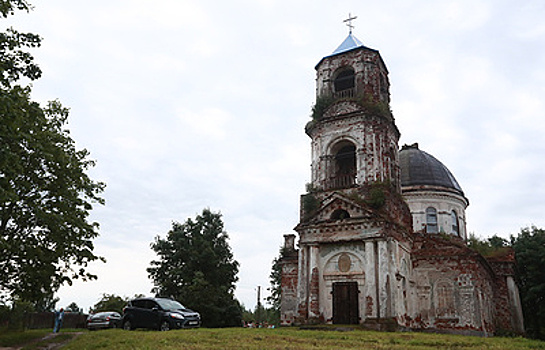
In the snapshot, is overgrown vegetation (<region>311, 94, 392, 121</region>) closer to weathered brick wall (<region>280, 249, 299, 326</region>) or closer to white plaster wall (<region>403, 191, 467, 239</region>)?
weathered brick wall (<region>280, 249, 299, 326</region>)

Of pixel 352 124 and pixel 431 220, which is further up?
pixel 352 124

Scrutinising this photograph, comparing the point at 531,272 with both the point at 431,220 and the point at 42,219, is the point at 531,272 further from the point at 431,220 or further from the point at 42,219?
the point at 42,219

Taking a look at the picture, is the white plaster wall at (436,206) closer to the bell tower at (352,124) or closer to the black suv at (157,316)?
the bell tower at (352,124)

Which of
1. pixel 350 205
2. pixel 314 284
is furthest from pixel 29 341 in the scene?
pixel 350 205

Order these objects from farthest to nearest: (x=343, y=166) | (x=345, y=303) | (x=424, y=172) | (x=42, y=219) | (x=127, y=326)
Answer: (x=424, y=172)
(x=343, y=166)
(x=345, y=303)
(x=127, y=326)
(x=42, y=219)

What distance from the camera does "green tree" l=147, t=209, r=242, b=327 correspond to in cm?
3303

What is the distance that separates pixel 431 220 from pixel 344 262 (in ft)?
40.6

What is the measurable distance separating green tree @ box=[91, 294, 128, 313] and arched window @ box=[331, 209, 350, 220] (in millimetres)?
30139

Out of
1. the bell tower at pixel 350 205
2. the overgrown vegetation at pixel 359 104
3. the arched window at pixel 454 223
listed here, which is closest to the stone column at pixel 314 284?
the bell tower at pixel 350 205

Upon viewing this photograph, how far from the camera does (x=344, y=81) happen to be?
2570 centimetres

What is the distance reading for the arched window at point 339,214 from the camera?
21.6 metres

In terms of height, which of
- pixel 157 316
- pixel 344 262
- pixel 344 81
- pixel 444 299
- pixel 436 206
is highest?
pixel 344 81

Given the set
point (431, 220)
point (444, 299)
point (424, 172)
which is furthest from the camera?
point (424, 172)

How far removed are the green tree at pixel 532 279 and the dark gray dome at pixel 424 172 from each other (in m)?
6.27
